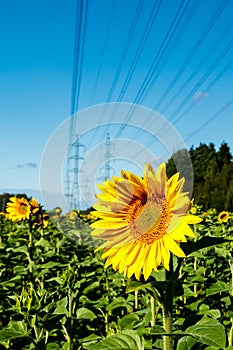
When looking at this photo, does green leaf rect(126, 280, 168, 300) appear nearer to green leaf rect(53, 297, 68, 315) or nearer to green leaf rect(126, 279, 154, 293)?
green leaf rect(126, 279, 154, 293)

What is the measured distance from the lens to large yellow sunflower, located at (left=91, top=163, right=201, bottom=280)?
1.41 metres

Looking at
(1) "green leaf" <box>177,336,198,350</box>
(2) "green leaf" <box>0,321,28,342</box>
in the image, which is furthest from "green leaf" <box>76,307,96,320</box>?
(1) "green leaf" <box>177,336,198,350</box>

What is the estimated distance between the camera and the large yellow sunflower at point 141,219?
141 centimetres

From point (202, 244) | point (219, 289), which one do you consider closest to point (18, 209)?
point (219, 289)

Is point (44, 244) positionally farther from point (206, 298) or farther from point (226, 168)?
point (226, 168)

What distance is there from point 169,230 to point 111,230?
0.64ft

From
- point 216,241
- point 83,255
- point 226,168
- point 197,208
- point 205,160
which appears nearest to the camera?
point 216,241

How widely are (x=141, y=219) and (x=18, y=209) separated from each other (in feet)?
9.45

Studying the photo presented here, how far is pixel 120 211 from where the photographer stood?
1.55m

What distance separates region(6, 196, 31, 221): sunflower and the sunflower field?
0.8 inches

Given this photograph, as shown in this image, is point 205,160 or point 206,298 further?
point 205,160

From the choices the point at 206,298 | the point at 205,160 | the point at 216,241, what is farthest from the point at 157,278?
the point at 205,160

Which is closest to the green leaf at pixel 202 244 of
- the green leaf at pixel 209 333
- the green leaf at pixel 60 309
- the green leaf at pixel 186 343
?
the green leaf at pixel 209 333

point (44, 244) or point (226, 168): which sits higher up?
point (226, 168)
